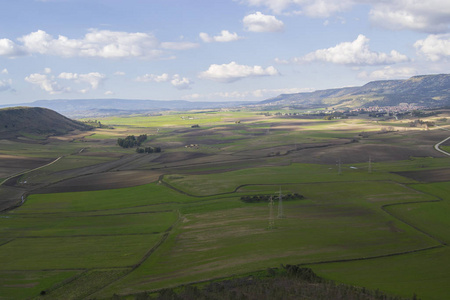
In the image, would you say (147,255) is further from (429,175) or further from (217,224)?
(429,175)

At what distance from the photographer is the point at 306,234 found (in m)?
63.0

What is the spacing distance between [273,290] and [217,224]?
26101mm

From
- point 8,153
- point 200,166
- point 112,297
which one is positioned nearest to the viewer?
point 112,297

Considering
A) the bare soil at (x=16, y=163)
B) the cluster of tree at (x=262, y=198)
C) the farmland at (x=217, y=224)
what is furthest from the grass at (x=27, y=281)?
the bare soil at (x=16, y=163)

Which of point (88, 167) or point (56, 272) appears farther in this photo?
point (88, 167)

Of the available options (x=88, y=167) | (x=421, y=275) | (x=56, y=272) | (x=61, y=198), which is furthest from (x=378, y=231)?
(x=88, y=167)

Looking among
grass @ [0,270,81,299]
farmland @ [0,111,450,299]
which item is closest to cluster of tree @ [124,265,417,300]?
farmland @ [0,111,450,299]

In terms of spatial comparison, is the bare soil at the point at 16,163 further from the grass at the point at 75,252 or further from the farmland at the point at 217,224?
the grass at the point at 75,252

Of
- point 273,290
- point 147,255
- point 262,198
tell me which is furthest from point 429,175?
point 147,255

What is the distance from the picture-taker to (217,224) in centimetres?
6944

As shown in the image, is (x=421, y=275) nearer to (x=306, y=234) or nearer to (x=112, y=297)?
(x=306, y=234)

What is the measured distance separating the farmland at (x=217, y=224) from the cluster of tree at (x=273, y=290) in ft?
7.27

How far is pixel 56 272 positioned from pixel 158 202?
123ft

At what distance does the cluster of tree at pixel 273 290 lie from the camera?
42.6 m
